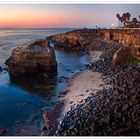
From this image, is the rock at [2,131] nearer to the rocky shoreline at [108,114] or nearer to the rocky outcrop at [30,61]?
the rocky shoreline at [108,114]

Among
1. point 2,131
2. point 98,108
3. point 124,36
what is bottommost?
point 2,131

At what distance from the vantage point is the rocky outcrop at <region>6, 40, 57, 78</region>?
33344 mm

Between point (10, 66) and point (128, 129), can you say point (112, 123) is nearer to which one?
point (128, 129)

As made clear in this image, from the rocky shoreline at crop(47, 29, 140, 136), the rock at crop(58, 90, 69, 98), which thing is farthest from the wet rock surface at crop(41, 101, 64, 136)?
the rock at crop(58, 90, 69, 98)

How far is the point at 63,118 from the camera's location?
19906 millimetres

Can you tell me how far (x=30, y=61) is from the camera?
110 feet

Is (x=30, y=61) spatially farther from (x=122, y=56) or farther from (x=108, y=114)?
(x=108, y=114)

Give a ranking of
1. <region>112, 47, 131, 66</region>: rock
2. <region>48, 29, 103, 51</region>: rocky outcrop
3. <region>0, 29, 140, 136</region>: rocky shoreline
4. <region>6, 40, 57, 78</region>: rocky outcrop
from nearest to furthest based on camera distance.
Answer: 1. <region>0, 29, 140, 136</region>: rocky shoreline
2. <region>6, 40, 57, 78</region>: rocky outcrop
3. <region>112, 47, 131, 66</region>: rock
4. <region>48, 29, 103, 51</region>: rocky outcrop

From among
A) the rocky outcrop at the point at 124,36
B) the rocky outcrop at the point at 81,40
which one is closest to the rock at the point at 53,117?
the rocky outcrop at the point at 124,36

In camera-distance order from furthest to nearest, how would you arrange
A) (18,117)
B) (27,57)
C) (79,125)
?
1. (27,57)
2. (18,117)
3. (79,125)

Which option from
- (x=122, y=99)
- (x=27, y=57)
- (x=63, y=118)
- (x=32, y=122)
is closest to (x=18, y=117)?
(x=32, y=122)

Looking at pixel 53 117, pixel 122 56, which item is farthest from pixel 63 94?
pixel 122 56

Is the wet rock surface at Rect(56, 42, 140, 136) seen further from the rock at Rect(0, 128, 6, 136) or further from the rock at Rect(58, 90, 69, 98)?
the rock at Rect(0, 128, 6, 136)

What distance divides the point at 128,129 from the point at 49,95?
11.3 meters
